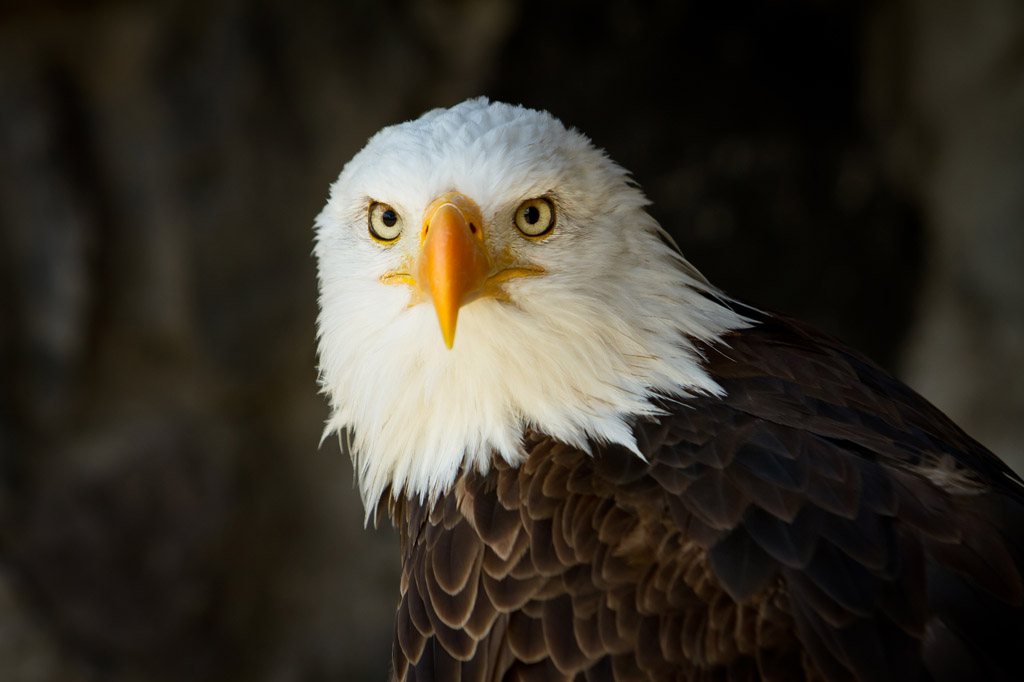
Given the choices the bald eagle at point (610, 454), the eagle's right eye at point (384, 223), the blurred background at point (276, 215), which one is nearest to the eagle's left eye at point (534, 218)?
the bald eagle at point (610, 454)

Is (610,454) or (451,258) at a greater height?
(451,258)

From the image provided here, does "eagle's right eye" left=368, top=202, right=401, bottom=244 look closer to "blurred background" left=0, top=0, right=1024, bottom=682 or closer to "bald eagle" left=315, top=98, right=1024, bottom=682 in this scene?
"bald eagle" left=315, top=98, right=1024, bottom=682

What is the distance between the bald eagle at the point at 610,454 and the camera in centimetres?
138

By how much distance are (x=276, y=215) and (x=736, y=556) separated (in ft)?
8.80

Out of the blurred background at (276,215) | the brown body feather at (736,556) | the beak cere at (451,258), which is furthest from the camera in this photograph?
the blurred background at (276,215)

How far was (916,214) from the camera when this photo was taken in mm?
4207

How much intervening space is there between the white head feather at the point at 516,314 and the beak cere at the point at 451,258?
1.7 inches

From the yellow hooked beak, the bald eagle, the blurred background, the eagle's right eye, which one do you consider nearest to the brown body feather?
the bald eagle

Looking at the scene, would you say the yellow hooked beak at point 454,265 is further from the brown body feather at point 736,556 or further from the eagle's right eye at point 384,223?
the brown body feather at point 736,556

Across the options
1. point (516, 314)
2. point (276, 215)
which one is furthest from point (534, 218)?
point (276, 215)

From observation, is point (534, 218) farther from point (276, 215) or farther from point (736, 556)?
point (276, 215)

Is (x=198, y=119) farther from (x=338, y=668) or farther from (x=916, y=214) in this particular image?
(x=916, y=214)

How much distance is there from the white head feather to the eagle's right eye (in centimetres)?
2

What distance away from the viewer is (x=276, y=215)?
143 inches
